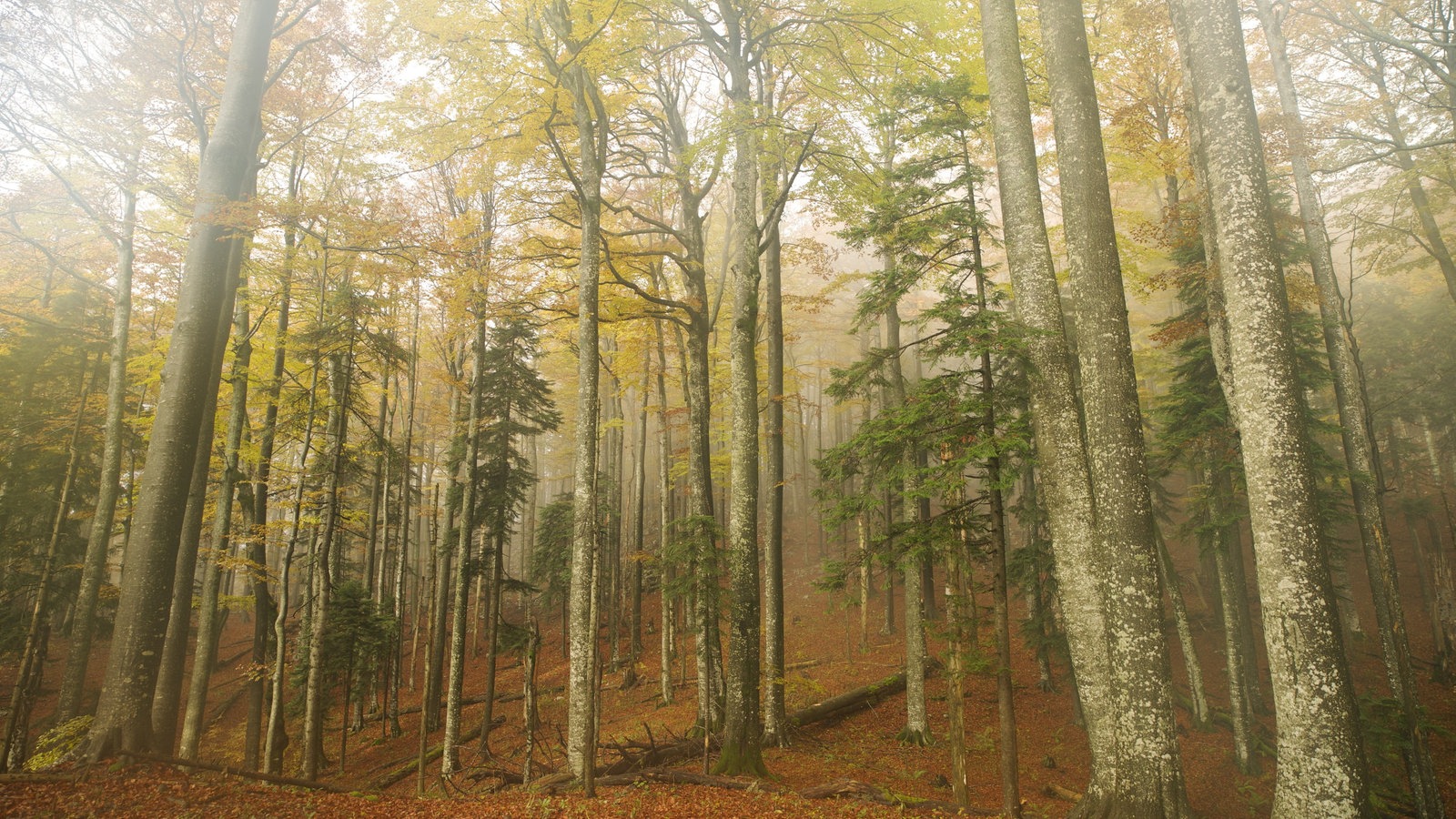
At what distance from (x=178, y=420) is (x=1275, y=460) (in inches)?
421

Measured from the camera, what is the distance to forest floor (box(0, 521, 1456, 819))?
19.1ft

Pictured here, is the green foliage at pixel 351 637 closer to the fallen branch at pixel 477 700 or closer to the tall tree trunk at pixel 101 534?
the fallen branch at pixel 477 700

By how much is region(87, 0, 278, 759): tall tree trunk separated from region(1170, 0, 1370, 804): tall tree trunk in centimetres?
1030

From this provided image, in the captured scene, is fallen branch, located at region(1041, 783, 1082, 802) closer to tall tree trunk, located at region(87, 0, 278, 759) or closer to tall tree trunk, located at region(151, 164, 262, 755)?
tall tree trunk, located at region(151, 164, 262, 755)

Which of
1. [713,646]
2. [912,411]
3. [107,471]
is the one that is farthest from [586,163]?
[107,471]

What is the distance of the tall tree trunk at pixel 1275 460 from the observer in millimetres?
4844

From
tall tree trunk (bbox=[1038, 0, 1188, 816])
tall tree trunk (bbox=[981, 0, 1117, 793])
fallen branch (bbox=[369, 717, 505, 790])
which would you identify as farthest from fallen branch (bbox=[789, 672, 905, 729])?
fallen branch (bbox=[369, 717, 505, 790])

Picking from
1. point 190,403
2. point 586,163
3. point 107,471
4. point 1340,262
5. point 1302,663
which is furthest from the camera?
point 1340,262

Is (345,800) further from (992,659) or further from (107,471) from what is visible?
(107,471)

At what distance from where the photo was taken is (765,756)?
994cm

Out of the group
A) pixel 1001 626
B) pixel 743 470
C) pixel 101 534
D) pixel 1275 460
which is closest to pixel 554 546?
pixel 101 534

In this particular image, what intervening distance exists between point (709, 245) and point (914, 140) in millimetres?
12739

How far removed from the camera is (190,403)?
21.4ft

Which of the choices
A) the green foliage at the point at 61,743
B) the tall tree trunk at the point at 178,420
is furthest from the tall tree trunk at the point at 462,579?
the tall tree trunk at the point at 178,420
